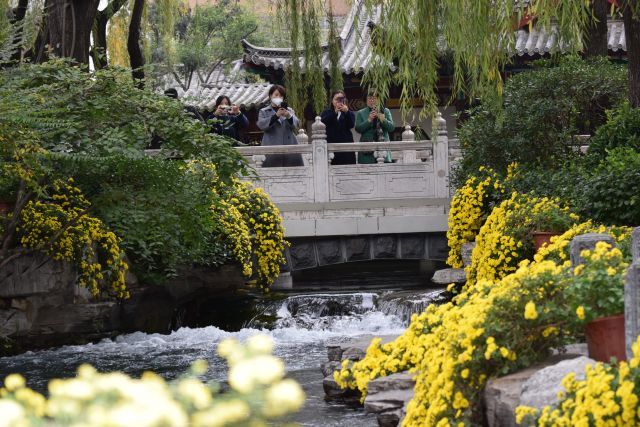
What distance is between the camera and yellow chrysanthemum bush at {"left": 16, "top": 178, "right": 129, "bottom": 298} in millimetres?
11258

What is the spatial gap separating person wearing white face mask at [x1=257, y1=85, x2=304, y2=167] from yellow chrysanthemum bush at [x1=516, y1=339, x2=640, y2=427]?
433 inches

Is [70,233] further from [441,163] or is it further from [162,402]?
[162,402]

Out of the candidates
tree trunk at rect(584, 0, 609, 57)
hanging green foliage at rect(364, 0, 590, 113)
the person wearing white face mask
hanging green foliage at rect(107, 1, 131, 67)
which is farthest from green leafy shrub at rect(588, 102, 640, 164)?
hanging green foliage at rect(107, 1, 131, 67)

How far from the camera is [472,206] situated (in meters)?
12.5

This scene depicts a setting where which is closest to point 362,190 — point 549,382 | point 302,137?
point 302,137

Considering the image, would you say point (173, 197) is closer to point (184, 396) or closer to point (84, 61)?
point (84, 61)

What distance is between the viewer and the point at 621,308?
4801mm

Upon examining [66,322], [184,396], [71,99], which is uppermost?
[71,99]

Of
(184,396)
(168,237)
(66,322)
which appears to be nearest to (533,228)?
(168,237)

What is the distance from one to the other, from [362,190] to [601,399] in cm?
1122

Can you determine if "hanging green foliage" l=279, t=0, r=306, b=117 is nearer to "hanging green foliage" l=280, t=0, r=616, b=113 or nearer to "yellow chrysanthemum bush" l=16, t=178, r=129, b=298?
"yellow chrysanthemum bush" l=16, t=178, r=129, b=298

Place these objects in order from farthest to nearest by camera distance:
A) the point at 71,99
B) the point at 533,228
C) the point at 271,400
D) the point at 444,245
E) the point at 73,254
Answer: the point at 444,245, the point at 73,254, the point at 71,99, the point at 533,228, the point at 271,400

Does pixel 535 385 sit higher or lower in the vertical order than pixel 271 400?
lower

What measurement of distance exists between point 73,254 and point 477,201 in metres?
4.23
